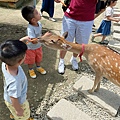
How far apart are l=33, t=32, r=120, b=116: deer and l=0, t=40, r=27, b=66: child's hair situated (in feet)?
3.32

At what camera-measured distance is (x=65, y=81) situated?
3.72m

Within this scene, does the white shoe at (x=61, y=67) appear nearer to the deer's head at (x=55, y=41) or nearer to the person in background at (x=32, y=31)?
the person in background at (x=32, y=31)

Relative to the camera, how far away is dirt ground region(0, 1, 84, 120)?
332cm

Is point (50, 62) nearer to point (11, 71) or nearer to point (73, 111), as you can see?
point (73, 111)

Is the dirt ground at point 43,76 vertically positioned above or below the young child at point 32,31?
below

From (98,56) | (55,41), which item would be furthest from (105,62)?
(55,41)

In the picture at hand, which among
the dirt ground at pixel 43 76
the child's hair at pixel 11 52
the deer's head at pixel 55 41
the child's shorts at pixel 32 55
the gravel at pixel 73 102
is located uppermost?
the child's hair at pixel 11 52

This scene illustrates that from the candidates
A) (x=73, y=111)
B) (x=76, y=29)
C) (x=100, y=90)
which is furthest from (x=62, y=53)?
(x=73, y=111)

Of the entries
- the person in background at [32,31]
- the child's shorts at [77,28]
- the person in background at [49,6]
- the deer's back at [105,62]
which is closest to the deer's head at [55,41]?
the person in background at [32,31]

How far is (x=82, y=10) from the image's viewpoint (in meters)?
3.26

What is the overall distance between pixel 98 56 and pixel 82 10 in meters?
0.80

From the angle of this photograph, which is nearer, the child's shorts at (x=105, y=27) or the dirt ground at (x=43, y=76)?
the dirt ground at (x=43, y=76)

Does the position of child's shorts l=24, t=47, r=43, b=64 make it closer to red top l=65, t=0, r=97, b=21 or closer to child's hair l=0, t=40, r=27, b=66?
red top l=65, t=0, r=97, b=21

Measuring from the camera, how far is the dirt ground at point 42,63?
3.32 metres
